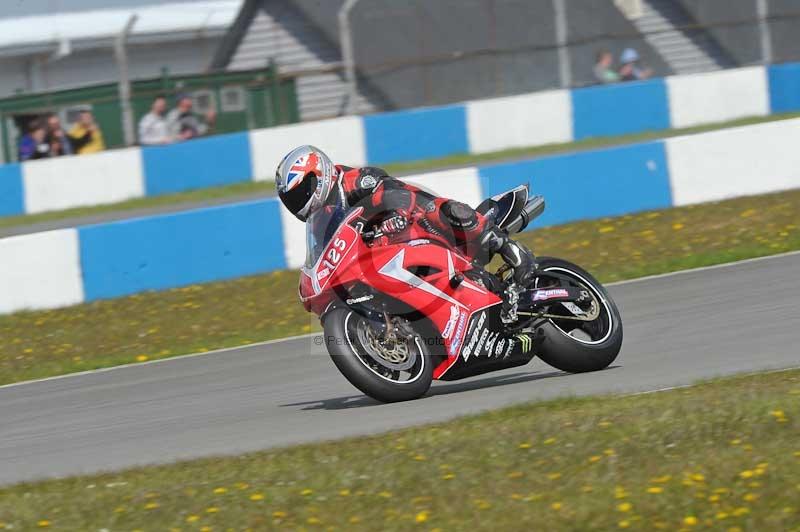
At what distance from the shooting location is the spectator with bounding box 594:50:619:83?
21016 mm

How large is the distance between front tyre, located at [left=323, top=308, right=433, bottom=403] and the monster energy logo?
1.65ft

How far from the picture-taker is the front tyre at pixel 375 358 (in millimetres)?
6496

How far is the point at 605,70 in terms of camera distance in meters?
21.0

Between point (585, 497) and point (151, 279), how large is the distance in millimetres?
7821

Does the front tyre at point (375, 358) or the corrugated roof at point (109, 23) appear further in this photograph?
the corrugated roof at point (109, 23)

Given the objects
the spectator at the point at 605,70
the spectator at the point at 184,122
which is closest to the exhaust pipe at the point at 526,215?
the spectator at the point at 184,122

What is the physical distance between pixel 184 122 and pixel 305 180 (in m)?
12.9

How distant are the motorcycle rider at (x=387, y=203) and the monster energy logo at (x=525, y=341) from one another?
A: 0.28 metres

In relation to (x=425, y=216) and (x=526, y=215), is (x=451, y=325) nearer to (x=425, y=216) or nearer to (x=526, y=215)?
(x=425, y=216)

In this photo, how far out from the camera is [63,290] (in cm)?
1182

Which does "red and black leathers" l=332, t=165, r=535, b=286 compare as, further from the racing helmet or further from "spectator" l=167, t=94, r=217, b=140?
"spectator" l=167, t=94, r=217, b=140

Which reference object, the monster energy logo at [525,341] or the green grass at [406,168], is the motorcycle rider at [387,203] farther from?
the green grass at [406,168]

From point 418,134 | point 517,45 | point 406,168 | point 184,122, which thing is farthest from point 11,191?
point 517,45

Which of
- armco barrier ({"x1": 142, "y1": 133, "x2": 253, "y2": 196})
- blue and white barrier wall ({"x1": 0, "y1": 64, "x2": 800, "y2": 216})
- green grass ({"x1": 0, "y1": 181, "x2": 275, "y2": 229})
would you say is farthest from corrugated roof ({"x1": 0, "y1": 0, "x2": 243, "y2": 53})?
green grass ({"x1": 0, "y1": 181, "x2": 275, "y2": 229})
